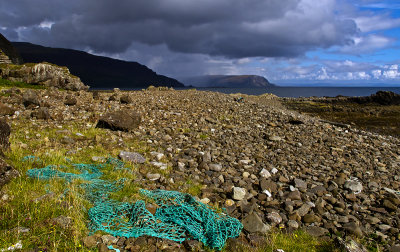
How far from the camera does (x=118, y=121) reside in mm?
10672

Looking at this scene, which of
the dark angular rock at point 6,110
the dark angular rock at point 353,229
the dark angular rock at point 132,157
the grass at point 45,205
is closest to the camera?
the grass at point 45,205

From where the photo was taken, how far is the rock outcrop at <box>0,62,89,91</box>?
2791 centimetres

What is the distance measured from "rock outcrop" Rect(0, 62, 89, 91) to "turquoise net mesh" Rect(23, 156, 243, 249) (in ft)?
89.7

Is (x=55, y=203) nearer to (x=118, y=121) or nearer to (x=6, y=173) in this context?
(x=6, y=173)

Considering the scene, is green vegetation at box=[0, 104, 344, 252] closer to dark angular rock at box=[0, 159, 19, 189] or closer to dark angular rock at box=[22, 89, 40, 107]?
dark angular rock at box=[0, 159, 19, 189]

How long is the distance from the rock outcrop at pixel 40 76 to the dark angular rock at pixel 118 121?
2179 cm

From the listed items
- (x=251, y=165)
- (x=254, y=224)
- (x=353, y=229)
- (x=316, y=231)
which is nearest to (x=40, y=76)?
(x=251, y=165)

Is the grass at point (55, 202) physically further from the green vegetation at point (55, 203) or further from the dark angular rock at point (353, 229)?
the dark angular rock at point (353, 229)

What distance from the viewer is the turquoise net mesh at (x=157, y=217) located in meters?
4.12

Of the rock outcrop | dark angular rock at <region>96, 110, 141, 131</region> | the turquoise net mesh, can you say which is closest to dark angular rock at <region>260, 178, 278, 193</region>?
the turquoise net mesh

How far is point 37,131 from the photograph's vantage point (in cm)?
932

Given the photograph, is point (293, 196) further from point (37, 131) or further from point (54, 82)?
point (54, 82)

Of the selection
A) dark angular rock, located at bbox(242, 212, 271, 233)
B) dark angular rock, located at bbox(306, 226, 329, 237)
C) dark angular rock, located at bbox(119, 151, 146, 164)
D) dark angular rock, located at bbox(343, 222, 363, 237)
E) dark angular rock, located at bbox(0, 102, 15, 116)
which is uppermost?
dark angular rock, located at bbox(0, 102, 15, 116)

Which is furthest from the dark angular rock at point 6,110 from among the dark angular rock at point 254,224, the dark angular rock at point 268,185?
the dark angular rock at point 254,224
